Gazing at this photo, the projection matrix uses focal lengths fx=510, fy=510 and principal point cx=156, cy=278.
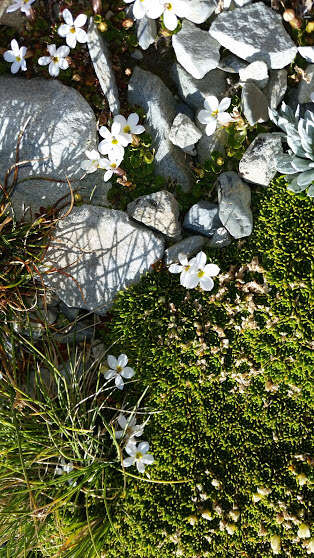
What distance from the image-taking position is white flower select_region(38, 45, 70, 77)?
4512 millimetres

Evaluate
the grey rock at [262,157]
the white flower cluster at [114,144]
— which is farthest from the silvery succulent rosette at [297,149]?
the white flower cluster at [114,144]

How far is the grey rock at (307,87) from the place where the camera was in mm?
4305

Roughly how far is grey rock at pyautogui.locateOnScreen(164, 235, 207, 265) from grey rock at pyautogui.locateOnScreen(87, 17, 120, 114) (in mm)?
1312

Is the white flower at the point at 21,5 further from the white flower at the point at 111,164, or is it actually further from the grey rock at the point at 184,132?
the grey rock at the point at 184,132

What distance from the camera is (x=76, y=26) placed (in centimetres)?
443

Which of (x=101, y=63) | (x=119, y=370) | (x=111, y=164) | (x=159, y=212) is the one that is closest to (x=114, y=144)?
(x=111, y=164)

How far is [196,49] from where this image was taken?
4.34 metres

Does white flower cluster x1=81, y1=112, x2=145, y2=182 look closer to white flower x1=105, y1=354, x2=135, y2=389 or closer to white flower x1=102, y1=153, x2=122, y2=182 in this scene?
white flower x1=102, y1=153, x2=122, y2=182

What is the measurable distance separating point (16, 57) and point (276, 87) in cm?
234

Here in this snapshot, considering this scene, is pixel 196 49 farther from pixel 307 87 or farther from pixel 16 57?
pixel 16 57

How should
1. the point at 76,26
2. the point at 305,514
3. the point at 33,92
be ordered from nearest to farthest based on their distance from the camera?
1. the point at 305,514
2. the point at 76,26
3. the point at 33,92

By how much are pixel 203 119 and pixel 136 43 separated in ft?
3.52

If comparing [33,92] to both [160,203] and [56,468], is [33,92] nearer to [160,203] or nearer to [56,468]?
[160,203]

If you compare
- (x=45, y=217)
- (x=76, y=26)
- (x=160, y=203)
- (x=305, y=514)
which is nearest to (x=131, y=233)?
(x=160, y=203)
